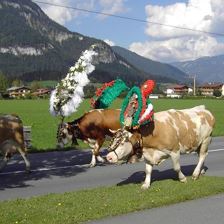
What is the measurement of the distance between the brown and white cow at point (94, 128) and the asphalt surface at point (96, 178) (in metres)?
0.71

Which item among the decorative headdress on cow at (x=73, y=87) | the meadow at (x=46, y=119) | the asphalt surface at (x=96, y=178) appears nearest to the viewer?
the asphalt surface at (x=96, y=178)

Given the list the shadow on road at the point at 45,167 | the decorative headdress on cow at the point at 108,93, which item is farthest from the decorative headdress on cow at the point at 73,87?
the shadow on road at the point at 45,167

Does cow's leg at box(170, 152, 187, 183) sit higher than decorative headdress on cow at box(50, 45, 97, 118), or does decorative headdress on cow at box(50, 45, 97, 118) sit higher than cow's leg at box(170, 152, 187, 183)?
decorative headdress on cow at box(50, 45, 97, 118)

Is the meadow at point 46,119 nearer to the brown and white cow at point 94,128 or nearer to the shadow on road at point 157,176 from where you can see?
the brown and white cow at point 94,128

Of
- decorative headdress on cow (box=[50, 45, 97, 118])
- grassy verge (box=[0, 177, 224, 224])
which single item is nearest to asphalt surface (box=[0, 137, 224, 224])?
grassy verge (box=[0, 177, 224, 224])

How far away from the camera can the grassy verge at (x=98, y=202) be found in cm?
802

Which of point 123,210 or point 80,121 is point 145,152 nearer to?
point 123,210

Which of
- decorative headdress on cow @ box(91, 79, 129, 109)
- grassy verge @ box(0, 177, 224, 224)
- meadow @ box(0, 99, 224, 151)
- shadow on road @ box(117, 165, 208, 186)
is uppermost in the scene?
decorative headdress on cow @ box(91, 79, 129, 109)

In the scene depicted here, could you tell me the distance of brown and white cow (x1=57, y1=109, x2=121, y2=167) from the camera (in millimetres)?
15094

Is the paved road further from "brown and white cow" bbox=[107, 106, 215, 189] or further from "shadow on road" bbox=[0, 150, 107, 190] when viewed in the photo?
"brown and white cow" bbox=[107, 106, 215, 189]

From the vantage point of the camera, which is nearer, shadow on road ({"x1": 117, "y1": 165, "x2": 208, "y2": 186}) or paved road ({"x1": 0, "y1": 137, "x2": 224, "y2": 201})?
paved road ({"x1": 0, "y1": 137, "x2": 224, "y2": 201})

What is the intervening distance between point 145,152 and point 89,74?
515 centimetres

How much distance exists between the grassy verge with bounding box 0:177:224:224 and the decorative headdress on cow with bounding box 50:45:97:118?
4.63 m

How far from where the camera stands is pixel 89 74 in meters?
15.3
